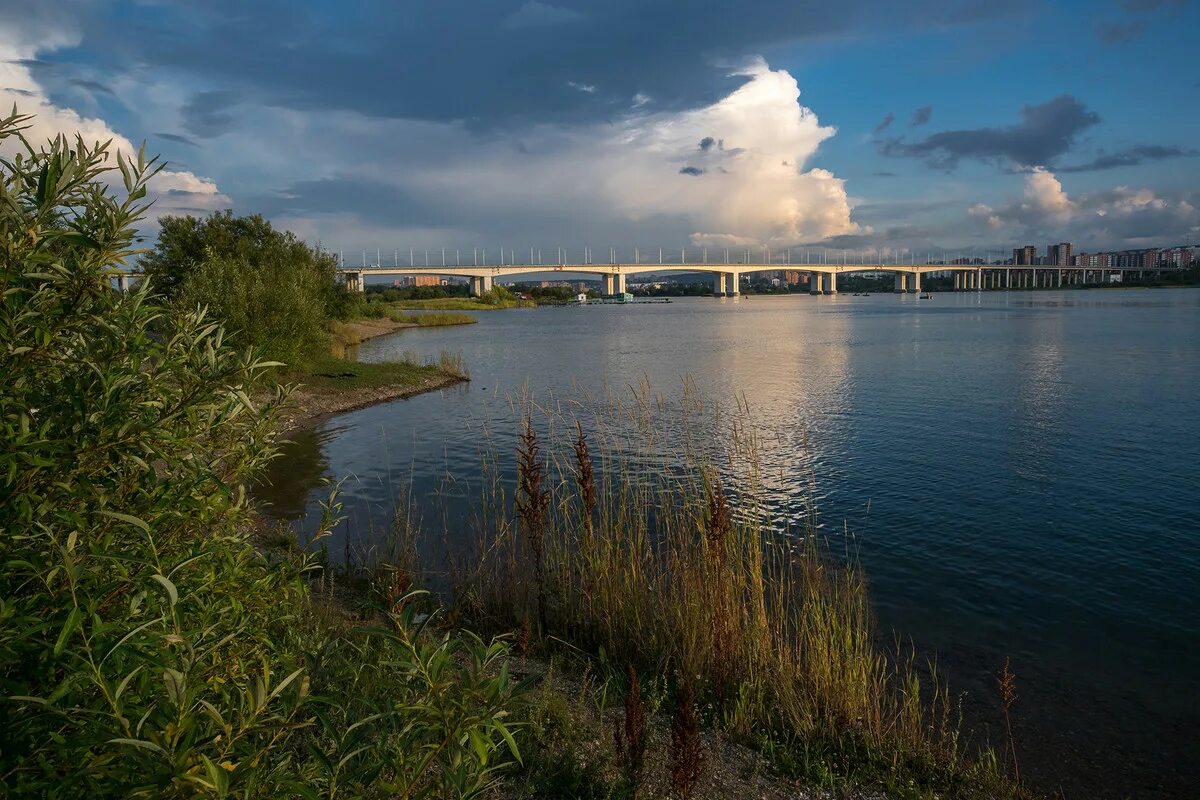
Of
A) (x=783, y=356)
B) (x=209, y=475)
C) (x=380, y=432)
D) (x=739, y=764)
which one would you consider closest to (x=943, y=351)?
(x=783, y=356)

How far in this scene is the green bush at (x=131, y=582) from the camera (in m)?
2.17

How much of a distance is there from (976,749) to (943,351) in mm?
42896

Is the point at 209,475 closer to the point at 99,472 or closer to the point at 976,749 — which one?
the point at 99,472

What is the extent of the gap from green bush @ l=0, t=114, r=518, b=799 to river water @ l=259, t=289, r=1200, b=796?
6.39 m

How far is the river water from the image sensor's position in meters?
7.88

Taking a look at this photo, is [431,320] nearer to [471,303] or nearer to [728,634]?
[471,303]

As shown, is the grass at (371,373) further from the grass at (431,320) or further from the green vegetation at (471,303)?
the green vegetation at (471,303)

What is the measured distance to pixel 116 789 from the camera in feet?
7.10

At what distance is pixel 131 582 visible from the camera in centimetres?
244

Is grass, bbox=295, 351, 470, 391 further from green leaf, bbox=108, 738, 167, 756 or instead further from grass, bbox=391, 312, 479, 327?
grass, bbox=391, 312, 479, 327

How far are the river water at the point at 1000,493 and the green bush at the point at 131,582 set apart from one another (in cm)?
639

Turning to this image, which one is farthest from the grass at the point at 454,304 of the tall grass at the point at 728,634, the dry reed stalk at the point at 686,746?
the dry reed stalk at the point at 686,746

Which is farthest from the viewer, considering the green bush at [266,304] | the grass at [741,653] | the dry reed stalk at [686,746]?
the green bush at [266,304]

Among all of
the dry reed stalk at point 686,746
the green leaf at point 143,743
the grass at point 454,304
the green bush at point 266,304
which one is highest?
the grass at point 454,304
